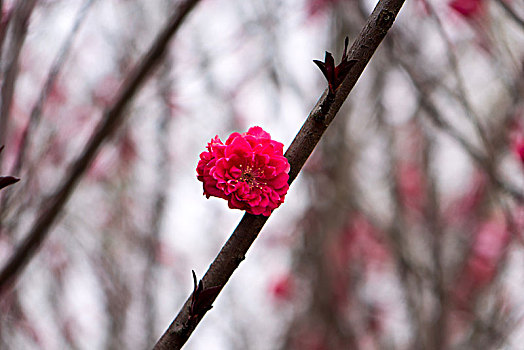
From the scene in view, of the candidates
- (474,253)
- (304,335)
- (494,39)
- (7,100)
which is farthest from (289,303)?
(7,100)

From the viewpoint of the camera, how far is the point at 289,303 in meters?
4.43

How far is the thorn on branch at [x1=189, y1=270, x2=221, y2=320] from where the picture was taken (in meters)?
1.00

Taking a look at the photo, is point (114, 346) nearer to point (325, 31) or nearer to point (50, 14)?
point (50, 14)

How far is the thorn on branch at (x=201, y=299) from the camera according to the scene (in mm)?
996

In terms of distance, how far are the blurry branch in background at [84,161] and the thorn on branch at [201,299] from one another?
2.18 feet

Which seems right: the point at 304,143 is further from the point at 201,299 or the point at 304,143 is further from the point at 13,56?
the point at 13,56

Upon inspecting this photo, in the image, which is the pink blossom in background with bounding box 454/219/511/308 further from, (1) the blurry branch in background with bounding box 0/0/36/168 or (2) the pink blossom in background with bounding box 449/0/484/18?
(1) the blurry branch in background with bounding box 0/0/36/168

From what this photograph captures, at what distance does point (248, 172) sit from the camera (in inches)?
45.6

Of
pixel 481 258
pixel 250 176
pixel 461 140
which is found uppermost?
pixel 481 258

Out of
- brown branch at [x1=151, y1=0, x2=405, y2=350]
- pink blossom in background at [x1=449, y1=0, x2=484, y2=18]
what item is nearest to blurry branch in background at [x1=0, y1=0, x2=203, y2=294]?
brown branch at [x1=151, y1=0, x2=405, y2=350]

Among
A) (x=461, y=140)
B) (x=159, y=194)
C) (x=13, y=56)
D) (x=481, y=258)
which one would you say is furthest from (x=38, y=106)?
(x=481, y=258)

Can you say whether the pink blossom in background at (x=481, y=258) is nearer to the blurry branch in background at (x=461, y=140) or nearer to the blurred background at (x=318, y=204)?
the blurred background at (x=318, y=204)

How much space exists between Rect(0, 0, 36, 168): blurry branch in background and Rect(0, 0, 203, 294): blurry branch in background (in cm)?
20

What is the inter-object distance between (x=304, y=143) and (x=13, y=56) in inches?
34.3
